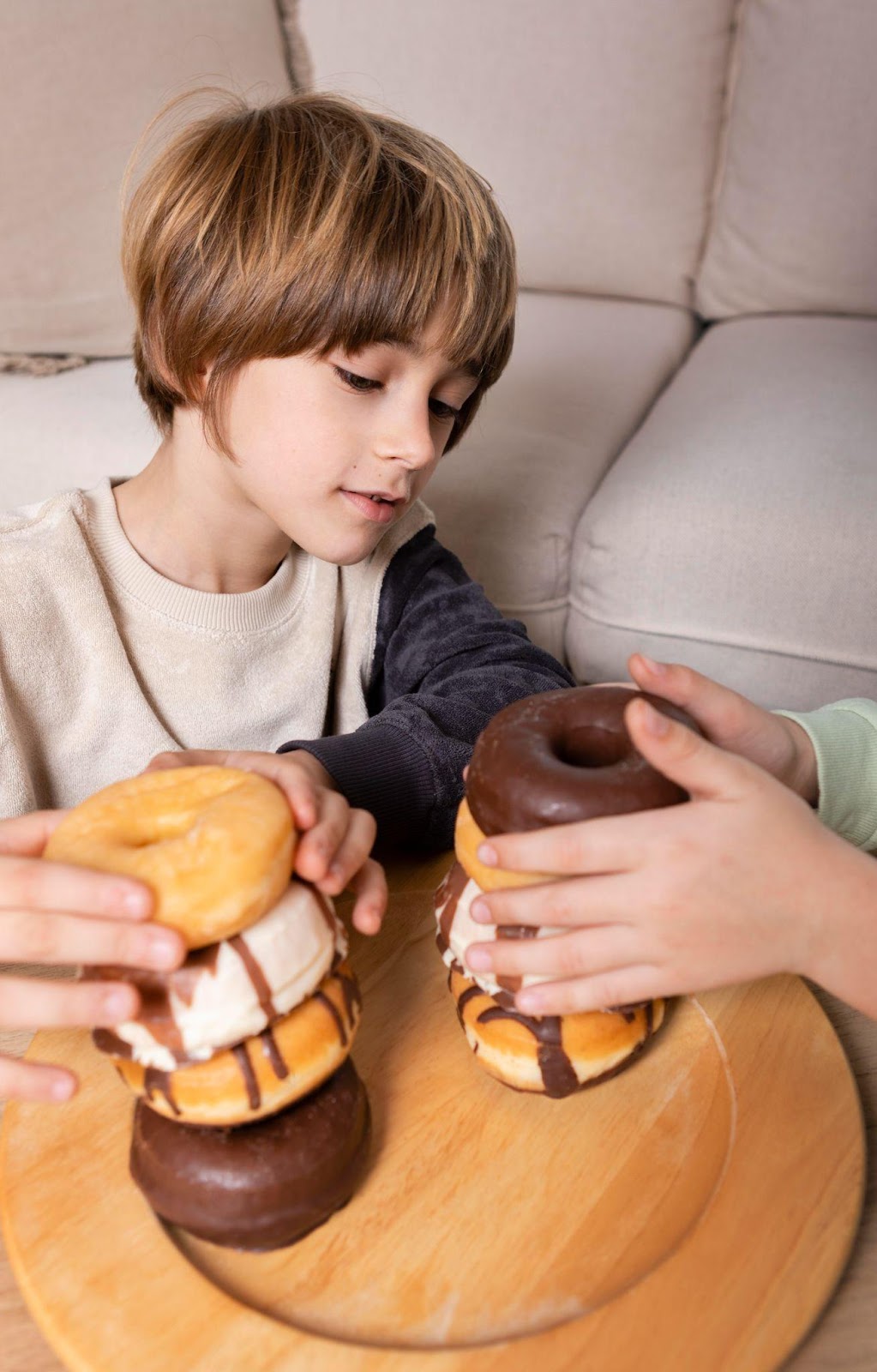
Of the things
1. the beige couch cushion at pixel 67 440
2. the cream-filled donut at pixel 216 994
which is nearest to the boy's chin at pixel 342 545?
the cream-filled donut at pixel 216 994

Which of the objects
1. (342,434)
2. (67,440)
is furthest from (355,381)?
(67,440)

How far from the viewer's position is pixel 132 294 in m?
1.15

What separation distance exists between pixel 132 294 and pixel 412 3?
4.41ft

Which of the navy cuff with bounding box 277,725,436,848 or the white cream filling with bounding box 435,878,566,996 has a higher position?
the white cream filling with bounding box 435,878,566,996

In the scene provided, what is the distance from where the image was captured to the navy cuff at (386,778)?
901 mm

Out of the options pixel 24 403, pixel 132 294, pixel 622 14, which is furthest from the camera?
pixel 622 14

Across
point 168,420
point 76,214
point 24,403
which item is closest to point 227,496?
point 168,420

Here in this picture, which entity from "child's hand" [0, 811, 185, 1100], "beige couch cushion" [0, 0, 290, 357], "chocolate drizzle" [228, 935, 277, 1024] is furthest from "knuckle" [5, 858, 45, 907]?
"beige couch cushion" [0, 0, 290, 357]

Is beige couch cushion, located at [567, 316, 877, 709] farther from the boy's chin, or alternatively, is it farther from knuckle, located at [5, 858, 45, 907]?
knuckle, located at [5, 858, 45, 907]

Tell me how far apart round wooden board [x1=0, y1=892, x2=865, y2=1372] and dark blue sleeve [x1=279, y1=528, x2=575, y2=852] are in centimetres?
22

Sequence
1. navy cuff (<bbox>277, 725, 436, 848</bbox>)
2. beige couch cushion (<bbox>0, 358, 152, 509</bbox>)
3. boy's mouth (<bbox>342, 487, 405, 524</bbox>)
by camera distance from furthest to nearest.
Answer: beige couch cushion (<bbox>0, 358, 152, 509</bbox>)
boy's mouth (<bbox>342, 487, 405, 524</bbox>)
navy cuff (<bbox>277, 725, 436, 848</bbox>)

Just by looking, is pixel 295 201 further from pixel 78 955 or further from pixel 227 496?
pixel 78 955

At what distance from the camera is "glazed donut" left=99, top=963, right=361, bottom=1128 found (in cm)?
56

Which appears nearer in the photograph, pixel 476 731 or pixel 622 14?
pixel 476 731
